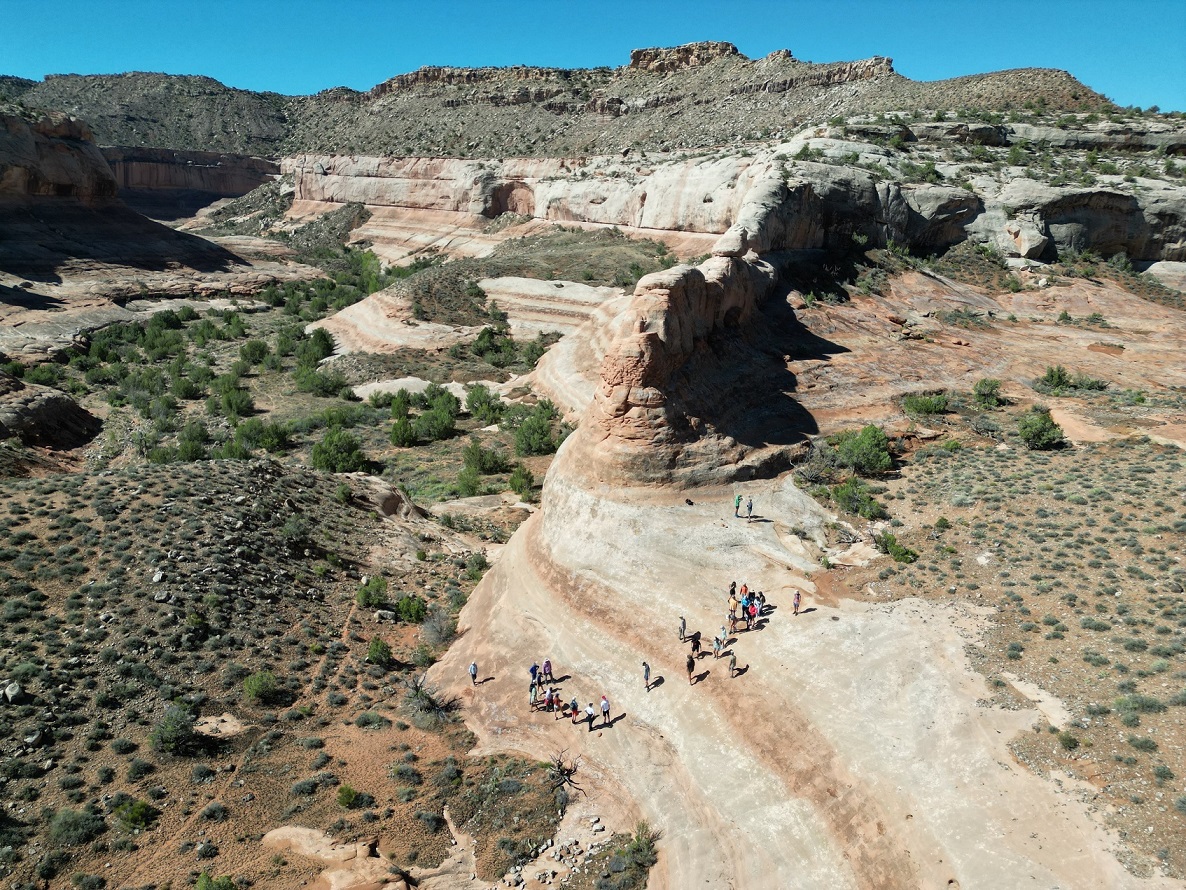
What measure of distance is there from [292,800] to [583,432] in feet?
39.3

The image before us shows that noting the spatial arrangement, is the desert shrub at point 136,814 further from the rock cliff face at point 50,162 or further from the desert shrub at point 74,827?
the rock cliff face at point 50,162

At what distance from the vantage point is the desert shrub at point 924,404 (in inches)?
1115

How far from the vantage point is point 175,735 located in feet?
54.7

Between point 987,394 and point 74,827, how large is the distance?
102ft

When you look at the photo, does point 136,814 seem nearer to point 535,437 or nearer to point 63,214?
point 535,437

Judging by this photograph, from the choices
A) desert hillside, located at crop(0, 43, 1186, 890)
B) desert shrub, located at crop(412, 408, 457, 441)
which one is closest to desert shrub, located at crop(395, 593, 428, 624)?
desert hillside, located at crop(0, 43, 1186, 890)

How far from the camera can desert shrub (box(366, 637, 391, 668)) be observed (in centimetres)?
2125

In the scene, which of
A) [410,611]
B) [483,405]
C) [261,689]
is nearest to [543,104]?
[483,405]

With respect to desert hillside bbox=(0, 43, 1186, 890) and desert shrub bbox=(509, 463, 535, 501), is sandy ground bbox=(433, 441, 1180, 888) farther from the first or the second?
desert shrub bbox=(509, 463, 535, 501)

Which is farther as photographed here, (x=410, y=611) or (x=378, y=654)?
(x=410, y=611)

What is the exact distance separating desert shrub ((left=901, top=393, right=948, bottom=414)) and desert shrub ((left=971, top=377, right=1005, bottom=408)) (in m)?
1.74

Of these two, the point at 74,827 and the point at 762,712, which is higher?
the point at 762,712

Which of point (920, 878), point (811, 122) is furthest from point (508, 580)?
point (811, 122)

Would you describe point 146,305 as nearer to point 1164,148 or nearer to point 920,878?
point 920,878
